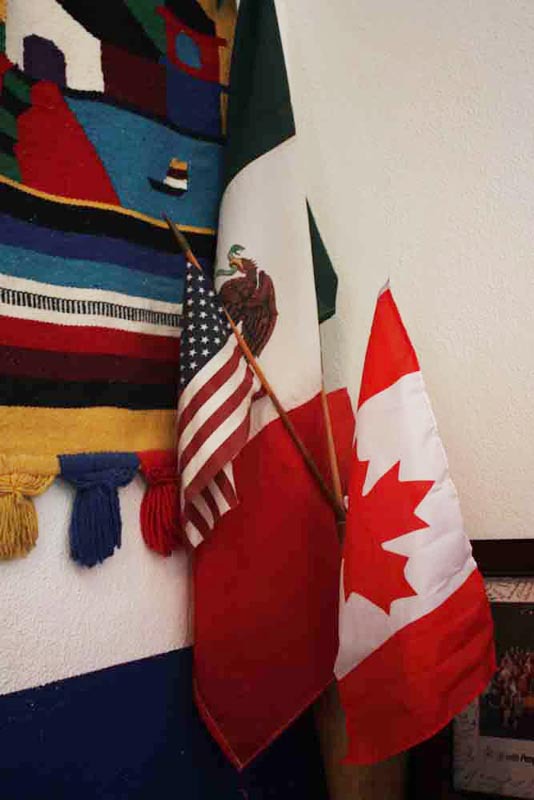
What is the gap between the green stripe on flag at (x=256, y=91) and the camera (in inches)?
48.3

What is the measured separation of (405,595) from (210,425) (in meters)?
0.37

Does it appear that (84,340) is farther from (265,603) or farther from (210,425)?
(265,603)

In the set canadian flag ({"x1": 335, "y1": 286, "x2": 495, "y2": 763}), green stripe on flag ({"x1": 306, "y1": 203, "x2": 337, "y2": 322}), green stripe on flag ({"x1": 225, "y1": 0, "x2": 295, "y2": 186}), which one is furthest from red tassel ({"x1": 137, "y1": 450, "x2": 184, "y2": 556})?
green stripe on flag ({"x1": 225, "y1": 0, "x2": 295, "y2": 186})

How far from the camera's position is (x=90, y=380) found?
40.8 inches

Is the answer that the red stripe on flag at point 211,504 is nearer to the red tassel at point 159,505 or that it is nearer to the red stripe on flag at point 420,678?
the red tassel at point 159,505

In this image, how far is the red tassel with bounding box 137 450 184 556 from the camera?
3.59 feet

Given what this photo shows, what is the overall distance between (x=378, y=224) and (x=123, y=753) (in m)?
1.03

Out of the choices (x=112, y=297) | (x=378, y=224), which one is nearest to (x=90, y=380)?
(x=112, y=297)

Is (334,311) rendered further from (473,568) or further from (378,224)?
(473,568)

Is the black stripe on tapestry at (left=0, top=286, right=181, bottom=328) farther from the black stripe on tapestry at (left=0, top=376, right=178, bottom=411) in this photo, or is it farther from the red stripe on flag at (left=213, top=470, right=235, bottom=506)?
the red stripe on flag at (left=213, top=470, right=235, bottom=506)

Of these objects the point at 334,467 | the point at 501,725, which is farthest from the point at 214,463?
the point at 501,725

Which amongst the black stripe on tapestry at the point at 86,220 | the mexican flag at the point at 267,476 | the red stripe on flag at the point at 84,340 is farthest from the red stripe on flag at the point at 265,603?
the black stripe on tapestry at the point at 86,220

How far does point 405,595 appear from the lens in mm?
956

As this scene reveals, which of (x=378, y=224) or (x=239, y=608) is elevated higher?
(x=378, y=224)
